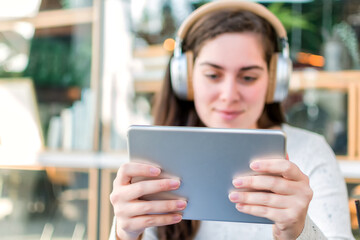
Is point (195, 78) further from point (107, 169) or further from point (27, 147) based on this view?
point (27, 147)

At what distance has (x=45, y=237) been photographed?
2.48 m

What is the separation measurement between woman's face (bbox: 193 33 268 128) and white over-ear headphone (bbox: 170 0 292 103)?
0.04 metres

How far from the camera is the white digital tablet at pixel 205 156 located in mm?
602

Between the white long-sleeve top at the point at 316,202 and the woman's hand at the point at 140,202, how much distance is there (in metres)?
0.27

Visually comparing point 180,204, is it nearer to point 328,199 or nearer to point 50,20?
point 328,199

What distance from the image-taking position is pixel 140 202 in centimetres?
68

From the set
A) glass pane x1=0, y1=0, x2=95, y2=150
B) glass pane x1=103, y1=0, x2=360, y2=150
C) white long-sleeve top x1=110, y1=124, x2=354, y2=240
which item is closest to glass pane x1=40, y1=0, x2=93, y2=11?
glass pane x1=0, y1=0, x2=95, y2=150

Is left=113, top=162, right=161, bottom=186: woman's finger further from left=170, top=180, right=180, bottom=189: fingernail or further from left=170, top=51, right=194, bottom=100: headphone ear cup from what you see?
left=170, top=51, right=194, bottom=100: headphone ear cup

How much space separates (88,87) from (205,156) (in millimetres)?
1900

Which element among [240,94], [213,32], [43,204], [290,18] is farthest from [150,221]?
[43,204]

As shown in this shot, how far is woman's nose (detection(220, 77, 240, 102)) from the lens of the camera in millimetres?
921

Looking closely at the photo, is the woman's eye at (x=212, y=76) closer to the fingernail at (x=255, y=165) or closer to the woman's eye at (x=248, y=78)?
the woman's eye at (x=248, y=78)

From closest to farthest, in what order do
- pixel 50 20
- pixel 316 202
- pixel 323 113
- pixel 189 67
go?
pixel 316 202 < pixel 189 67 < pixel 323 113 < pixel 50 20

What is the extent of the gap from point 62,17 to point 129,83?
64cm
